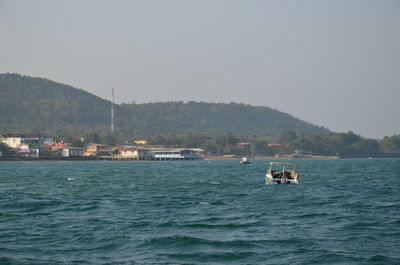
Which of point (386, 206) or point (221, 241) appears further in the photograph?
point (386, 206)

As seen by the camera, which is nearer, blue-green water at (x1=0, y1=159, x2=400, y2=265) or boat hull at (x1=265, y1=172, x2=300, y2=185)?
blue-green water at (x1=0, y1=159, x2=400, y2=265)

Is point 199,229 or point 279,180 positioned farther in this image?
point 279,180

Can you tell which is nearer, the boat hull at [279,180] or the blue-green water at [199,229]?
the blue-green water at [199,229]

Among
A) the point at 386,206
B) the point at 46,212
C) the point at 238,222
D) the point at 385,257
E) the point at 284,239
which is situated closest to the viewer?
the point at 385,257

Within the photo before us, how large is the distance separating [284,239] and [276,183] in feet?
149

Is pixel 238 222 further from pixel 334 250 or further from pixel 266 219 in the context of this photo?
pixel 334 250

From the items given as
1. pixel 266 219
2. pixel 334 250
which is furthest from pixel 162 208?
pixel 334 250

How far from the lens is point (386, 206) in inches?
1987

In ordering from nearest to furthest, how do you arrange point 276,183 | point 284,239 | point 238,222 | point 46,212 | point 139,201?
point 284,239 → point 238,222 → point 46,212 → point 139,201 → point 276,183

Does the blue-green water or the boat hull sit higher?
the boat hull

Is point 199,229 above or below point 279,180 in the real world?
below

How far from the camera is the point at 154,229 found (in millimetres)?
37312

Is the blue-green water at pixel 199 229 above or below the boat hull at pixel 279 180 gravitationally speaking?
below

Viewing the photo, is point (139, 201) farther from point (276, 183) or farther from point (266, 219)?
point (276, 183)
